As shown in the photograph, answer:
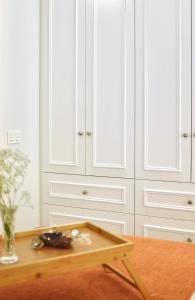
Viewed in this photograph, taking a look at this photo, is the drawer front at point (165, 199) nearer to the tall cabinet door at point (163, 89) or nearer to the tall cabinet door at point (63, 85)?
the tall cabinet door at point (163, 89)

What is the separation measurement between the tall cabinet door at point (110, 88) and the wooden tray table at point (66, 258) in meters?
1.41

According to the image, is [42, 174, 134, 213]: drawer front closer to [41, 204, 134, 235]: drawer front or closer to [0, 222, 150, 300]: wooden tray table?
[41, 204, 134, 235]: drawer front

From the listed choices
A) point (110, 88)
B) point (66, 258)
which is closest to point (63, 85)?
point (110, 88)

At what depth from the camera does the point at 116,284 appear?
1757 mm

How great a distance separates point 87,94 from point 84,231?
1609 millimetres

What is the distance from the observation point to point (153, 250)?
7.14ft

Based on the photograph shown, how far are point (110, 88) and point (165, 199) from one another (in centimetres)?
95

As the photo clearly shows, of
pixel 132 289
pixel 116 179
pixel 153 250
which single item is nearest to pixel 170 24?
pixel 116 179

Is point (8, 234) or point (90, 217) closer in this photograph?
point (8, 234)

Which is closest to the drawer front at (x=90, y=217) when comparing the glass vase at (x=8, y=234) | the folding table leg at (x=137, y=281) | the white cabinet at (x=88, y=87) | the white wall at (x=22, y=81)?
the white wall at (x=22, y=81)

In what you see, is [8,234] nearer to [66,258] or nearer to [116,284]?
[66,258]

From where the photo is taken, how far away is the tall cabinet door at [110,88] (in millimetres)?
3170

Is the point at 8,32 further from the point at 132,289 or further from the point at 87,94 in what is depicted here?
the point at 132,289

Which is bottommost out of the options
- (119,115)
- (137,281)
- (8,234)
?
(137,281)
